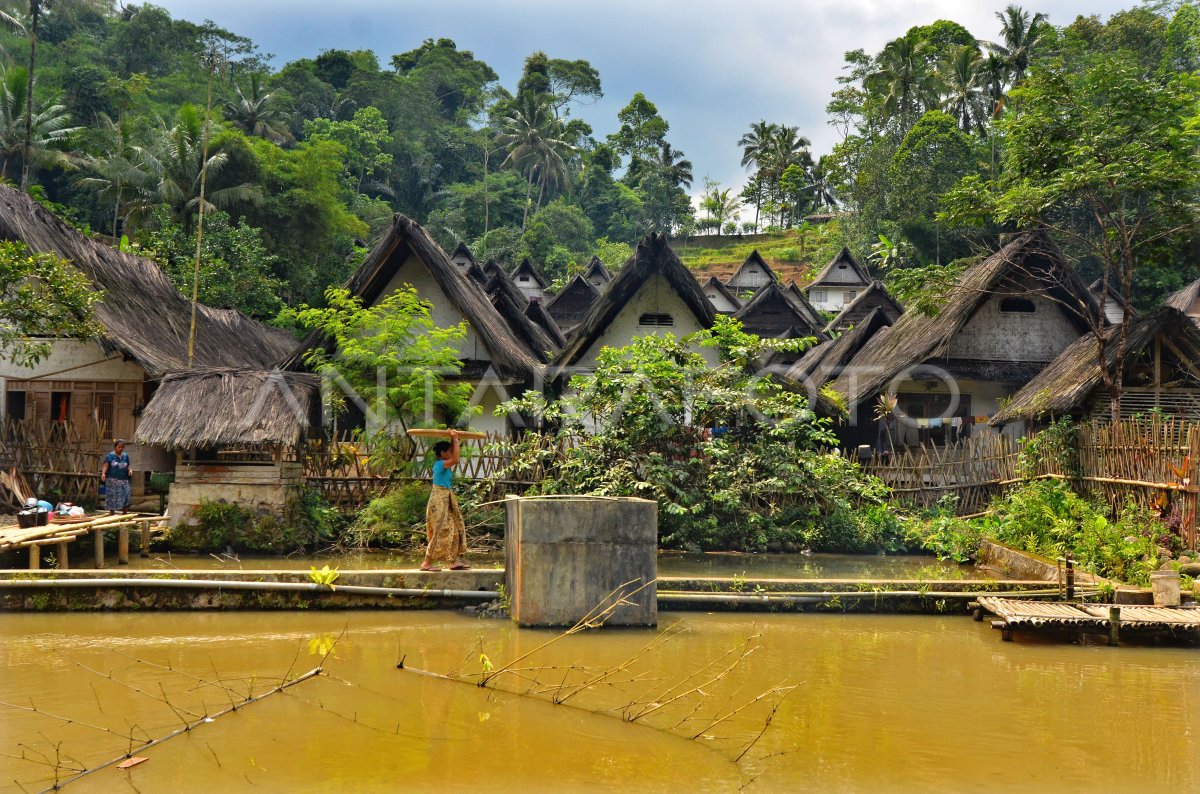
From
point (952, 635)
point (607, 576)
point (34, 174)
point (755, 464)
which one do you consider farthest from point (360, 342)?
point (34, 174)

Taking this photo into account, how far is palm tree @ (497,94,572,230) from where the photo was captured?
60625 mm

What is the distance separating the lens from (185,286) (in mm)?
26531

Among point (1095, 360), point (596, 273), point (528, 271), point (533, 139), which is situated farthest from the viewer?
A: point (533, 139)

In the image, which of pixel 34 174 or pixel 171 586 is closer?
pixel 171 586

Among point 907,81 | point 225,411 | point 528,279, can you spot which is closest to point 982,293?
point 225,411

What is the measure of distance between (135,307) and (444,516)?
1147cm

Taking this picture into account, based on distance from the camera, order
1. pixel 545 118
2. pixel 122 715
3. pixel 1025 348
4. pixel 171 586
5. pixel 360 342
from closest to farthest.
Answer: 1. pixel 122 715
2. pixel 171 586
3. pixel 360 342
4. pixel 1025 348
5. pixel 545 118

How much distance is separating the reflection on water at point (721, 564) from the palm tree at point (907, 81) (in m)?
43.4

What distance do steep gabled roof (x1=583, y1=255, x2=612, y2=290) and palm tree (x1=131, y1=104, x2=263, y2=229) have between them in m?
13.8

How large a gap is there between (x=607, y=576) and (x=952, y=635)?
312cm

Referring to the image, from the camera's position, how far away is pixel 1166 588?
941 cm

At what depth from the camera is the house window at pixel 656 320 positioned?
62.7 feet

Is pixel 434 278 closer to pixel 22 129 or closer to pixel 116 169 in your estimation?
pixel 116 169

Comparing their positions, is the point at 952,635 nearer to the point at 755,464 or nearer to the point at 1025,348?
the point at 755,464
